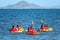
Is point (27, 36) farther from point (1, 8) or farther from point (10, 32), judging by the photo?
point (1, 8)

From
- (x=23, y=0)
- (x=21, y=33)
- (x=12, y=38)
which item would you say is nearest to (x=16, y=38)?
(x=12, y=38)

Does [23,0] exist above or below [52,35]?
→ above

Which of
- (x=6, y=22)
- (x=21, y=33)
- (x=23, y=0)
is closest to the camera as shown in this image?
(x=23, y=0)

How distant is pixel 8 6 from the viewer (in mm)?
5309

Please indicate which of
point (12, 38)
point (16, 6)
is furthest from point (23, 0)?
point (12, 38)

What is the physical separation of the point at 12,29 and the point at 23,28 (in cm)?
24

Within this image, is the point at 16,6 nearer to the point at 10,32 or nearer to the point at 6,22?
the point at 10,32

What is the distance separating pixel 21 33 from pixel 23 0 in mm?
1075

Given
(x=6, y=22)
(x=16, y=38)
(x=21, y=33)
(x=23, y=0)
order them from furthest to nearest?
1. (x=6, y=22)
2. (x=21, y=33)
3. (x=16, y=38)
4. (x=23, y=0)

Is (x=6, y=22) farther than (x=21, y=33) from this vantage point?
Yes

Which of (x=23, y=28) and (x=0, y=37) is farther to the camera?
(x=23, y=28)

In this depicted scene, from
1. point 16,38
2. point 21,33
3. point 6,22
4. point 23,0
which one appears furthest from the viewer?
point 6,22

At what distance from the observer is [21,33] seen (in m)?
5.79

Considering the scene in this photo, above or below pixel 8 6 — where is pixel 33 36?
below
